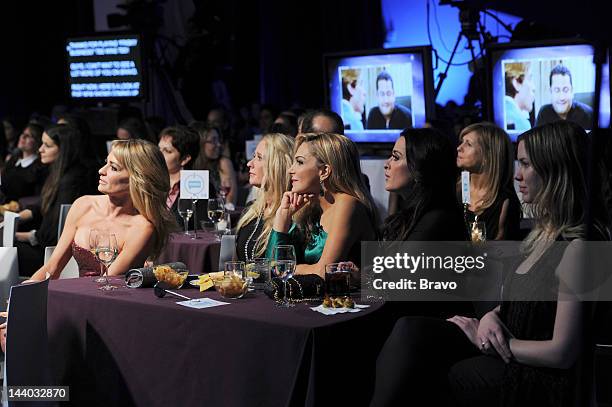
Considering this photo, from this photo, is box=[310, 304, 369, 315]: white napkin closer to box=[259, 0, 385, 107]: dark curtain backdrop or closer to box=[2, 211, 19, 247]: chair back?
box=[2, 211, 19, 247]: chair back

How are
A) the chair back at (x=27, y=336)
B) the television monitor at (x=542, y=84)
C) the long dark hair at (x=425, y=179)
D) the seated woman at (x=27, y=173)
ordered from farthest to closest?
the seated woman at (x=27, y=173), the television monitor at (x=542, y=84), the long dark hair at (x=425, y=179), the chair back at (x=27, y=336)

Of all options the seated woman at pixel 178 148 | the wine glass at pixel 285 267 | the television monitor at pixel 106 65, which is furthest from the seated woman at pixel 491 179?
the television monitor at pixel 106 65

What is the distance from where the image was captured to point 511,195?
4938 mm

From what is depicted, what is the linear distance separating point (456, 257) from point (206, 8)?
989 centimetres

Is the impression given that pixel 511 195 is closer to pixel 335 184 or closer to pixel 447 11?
pixel 335 184

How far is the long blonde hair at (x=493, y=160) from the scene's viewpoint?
4984mm

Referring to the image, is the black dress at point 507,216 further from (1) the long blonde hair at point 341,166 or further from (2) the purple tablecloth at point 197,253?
(2) the purple tablecloth at point 197,253

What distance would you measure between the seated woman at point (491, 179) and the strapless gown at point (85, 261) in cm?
201

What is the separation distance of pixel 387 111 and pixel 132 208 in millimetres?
3164

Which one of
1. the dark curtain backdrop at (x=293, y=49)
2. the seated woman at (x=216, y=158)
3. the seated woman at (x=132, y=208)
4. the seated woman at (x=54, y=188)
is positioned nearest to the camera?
the seated woman at (x=132, y=208)

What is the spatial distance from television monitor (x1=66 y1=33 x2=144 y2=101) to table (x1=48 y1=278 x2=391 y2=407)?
659 centimetres

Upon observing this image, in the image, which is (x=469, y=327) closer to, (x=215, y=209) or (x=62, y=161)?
(x=215, y=209)

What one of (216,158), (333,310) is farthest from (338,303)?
(216,158)

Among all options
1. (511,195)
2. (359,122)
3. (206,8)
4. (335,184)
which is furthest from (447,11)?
(335,184)
